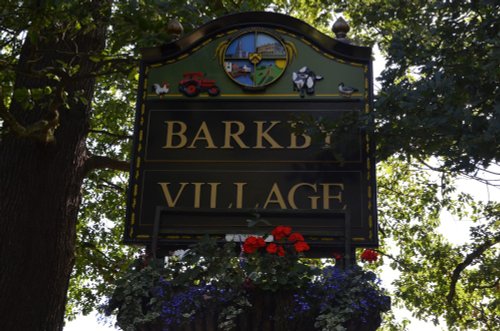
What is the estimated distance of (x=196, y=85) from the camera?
8.34 metres

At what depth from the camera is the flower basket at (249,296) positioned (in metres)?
6.04

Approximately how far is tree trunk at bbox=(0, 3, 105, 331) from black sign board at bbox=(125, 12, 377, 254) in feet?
6.05

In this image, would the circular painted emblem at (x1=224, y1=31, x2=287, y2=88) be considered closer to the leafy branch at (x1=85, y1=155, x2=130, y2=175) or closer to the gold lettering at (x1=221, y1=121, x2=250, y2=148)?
the gold lettering at (x1=221, y1=121, x2=250, y2=148)

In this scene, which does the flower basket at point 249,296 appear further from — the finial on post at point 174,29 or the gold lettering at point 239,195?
the finial on post at point 174,29

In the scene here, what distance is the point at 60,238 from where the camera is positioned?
955cm

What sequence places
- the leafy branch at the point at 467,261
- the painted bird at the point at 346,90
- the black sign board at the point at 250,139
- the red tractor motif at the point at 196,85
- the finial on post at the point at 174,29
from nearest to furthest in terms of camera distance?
the black sign board at the point at 250,139, the painted bird at the point at 346,90, the red tractor motif at the point at 196,85, the finial on post at the point at 174,29, the leafy branch at the point at 467,261

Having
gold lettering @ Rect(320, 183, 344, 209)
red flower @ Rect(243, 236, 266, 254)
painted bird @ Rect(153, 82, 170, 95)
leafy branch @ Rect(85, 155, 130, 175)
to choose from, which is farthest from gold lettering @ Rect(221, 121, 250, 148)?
leafy branch @ Rect(85, 155, 130, 175)

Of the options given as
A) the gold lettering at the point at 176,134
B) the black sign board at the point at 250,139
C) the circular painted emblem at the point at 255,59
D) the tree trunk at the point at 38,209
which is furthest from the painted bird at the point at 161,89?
the tree trunk at the point at 38,209

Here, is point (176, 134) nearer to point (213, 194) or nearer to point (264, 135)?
point (213, 194)

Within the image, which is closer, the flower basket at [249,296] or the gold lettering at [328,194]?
the flower basket at [249,296]

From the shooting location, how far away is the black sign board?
7.61 m

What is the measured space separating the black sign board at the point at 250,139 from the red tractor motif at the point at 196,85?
0.4 inches

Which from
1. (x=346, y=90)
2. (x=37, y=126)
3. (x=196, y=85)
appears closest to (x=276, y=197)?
(x=346, y=90)

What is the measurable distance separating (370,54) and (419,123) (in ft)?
2.98
